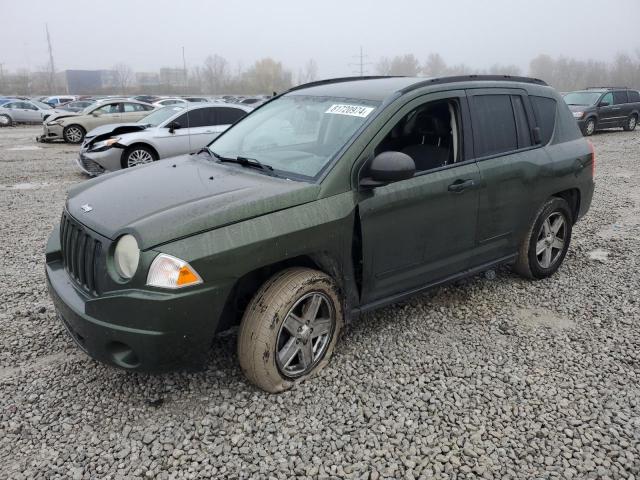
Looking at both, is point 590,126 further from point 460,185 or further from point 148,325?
point 148,325

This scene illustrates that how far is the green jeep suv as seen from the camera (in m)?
2.58

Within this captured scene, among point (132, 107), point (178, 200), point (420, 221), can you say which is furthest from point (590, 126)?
point (178, 200)

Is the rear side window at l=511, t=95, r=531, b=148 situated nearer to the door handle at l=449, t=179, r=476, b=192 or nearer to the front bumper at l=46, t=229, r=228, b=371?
the door handle at l=449, t=179, r=476, b=192

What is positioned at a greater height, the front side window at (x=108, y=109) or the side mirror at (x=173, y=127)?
the front side window at (x=108, y=109)

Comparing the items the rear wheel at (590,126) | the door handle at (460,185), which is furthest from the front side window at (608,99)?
the door handle at (460,185)

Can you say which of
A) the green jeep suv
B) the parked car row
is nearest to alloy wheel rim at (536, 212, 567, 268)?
the green jeep suv

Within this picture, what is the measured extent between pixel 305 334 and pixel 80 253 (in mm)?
1383

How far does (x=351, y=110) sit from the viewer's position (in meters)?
3.44

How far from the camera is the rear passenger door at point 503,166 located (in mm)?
3834

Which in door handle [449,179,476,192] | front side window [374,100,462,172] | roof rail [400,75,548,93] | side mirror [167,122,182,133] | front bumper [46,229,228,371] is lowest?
front bumper [46,229,228,371]

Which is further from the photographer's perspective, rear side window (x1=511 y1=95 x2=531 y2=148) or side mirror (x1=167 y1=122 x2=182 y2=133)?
side mirror (x1=167 y1=122 x2=182 y2=133)

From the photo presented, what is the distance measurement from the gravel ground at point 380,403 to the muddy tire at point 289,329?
13 centimetres

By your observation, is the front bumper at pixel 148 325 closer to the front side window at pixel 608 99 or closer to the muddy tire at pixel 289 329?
the muddy tire at pixel 289 329

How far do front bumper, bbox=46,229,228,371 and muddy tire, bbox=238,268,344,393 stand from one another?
252mm
